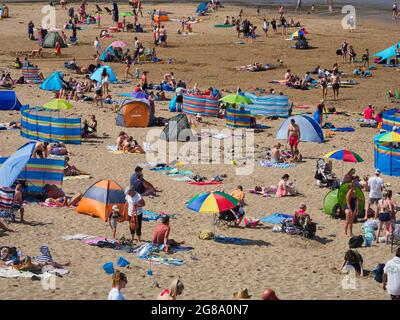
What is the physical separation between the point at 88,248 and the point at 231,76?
20835 millimetres

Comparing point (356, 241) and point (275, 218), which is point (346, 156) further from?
point (356, 241)

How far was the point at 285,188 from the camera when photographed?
21.4 m

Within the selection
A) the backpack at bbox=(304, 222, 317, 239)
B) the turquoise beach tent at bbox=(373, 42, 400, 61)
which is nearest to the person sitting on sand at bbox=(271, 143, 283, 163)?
the backpack at bbox=(304, 222, 317, 239)

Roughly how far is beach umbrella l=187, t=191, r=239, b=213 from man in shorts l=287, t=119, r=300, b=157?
6853 mm

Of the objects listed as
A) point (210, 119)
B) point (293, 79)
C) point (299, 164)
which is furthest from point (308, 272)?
point (293, 79)

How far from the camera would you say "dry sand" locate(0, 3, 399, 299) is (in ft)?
49.6

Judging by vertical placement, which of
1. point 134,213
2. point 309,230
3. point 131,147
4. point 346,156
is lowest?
point 131,147

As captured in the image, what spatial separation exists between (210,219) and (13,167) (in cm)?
410

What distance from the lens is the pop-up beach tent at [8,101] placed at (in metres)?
29.3

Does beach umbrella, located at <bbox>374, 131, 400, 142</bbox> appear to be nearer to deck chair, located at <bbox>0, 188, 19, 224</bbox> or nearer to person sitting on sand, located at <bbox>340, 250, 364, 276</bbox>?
person sitting on sand, located at <bbox>340, 250, 364, 276</bbox>

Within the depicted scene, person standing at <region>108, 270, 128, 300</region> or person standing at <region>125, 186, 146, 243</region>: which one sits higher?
person standing at <region>108, 270, 128, 300</region>

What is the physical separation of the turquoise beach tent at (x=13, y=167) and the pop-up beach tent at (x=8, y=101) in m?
9.89

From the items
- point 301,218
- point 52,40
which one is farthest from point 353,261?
A: point 52,40
